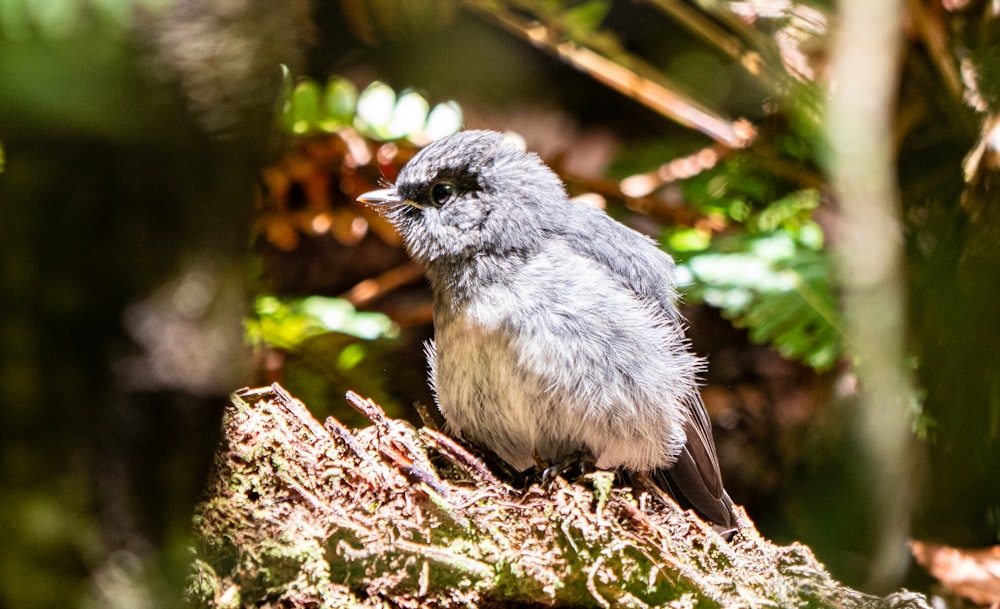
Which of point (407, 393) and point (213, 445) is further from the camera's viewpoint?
point (407, 393)

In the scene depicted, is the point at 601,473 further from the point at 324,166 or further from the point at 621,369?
the point at 324,166

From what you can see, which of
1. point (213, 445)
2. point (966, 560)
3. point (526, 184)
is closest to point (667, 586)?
point (213, 445)

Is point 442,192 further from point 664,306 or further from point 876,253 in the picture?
point 876,253

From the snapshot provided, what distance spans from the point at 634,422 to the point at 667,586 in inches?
22.2

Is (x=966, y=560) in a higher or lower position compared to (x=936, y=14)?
lower

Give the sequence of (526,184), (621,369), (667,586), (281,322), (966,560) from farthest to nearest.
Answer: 1. (281,322)
2. (966,560)
3. (526,184)
4. (621,369)
5. (667,586)

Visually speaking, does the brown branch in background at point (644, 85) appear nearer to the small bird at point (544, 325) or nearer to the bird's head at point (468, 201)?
the small bird at point (544, 325)

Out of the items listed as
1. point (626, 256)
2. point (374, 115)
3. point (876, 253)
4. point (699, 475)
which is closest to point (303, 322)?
point (374, 115)

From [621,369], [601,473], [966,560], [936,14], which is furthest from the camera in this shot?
[936,14]

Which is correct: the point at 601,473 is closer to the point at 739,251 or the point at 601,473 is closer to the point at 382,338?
the point at 382,338

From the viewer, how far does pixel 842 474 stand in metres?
3.88

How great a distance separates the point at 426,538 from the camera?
1.92 m

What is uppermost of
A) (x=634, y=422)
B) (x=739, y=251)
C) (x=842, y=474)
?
(x=634, y=422)

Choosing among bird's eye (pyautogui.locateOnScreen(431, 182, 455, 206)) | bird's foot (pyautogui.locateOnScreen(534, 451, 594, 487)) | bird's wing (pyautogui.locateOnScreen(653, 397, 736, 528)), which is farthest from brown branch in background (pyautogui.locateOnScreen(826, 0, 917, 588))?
bird's eye (pyautogui.locateOnScreen(431, 182, 455, 206))
